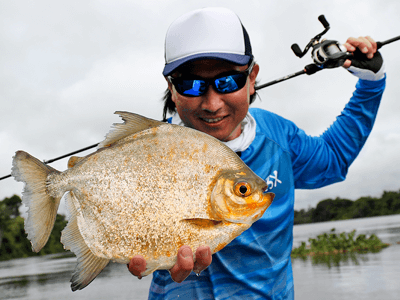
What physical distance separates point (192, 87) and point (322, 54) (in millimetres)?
1916

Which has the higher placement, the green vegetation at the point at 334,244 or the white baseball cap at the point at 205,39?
the white baseball cap at the point at 205,39

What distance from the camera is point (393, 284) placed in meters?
21.8

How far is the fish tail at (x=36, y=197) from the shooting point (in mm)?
1691

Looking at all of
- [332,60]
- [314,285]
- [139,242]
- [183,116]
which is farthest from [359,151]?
[314,285]

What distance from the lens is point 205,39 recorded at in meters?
2.12

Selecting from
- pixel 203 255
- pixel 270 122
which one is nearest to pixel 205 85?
pixel 203 255

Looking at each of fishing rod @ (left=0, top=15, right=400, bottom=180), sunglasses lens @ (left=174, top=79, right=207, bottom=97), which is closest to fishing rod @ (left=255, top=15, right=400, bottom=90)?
fishing rod @ (left=0, top=15, right=400, bottom=180)

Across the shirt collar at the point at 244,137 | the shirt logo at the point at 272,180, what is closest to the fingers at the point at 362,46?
the shirt collar at the point at 244,137

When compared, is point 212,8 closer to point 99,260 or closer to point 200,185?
point 200,185

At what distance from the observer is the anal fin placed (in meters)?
1.66

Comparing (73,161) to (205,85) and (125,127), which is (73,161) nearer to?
(125,127)

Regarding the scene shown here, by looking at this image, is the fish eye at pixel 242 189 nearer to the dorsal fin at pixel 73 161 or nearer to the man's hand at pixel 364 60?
the dorsal fin at pixel 73 161

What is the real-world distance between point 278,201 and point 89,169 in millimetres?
1534

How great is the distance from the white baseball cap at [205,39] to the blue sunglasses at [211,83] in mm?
85
